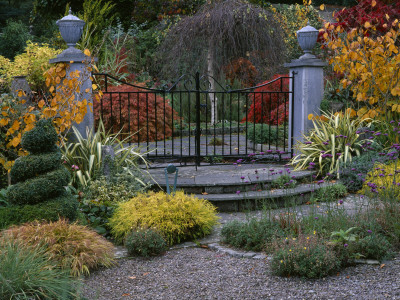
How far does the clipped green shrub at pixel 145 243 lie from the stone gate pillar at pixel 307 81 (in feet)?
12.1

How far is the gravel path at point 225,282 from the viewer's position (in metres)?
3.45

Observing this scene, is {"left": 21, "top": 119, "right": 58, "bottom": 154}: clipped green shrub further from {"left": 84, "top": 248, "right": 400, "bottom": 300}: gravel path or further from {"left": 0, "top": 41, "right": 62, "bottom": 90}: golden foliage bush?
{"left": 0, "top": 41, "right": 62, "bottom": 90}: golden foliage bush

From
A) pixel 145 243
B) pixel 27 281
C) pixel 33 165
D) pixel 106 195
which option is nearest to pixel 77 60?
pixel 106 195

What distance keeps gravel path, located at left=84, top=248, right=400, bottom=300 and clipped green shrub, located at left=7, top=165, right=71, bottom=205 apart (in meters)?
0.86

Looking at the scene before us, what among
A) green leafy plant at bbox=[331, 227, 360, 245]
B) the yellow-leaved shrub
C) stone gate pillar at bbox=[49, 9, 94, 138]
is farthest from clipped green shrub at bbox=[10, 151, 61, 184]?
the yellow-leaved shrub

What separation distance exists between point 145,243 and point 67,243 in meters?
0.71

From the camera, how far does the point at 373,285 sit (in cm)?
352

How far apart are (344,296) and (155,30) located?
39.4 ft

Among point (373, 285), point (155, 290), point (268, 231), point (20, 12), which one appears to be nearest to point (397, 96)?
point (268, 231)

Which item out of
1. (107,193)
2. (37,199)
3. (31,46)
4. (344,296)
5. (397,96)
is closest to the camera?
(344,296)

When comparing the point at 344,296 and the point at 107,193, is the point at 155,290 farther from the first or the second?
the point at 107,193

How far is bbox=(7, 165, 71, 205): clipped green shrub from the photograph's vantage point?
13.6 ft

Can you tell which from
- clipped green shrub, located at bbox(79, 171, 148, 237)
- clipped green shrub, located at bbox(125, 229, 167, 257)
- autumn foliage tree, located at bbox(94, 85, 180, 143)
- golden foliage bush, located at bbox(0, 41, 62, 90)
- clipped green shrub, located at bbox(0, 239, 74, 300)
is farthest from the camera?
autumn foliage tree, located at bbox(94, 85, 180, 143)

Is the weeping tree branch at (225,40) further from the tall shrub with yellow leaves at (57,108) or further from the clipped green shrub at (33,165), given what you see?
the clipped green shrub at (33,165)
